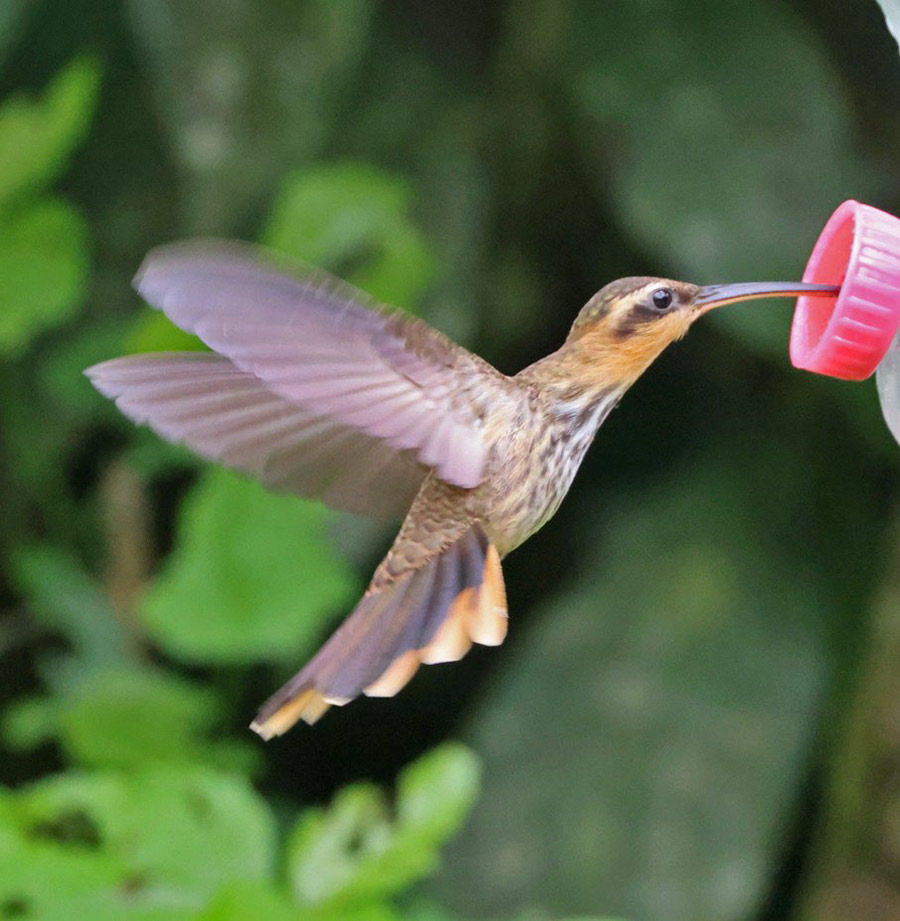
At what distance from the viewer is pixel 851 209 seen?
87cm

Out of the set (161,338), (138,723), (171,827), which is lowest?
(138,723)

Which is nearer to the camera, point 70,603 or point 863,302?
point 863,302

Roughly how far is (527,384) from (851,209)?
273 mm

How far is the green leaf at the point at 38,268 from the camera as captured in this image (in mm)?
Result: 2191

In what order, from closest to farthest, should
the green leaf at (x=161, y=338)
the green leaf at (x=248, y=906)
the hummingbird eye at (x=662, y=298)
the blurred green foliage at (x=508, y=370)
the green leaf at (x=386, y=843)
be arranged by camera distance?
the hummingbird eye at (x=662, y=298) < the green leaf at (x=248, y=906) < the green leaf at (x=386, y=843) < the green leaf at (x=161, y=338) < the blurred green foliage at (x=508, y=370)

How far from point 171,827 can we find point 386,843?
0.26m

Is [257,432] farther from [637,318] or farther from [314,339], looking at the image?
[637,318]

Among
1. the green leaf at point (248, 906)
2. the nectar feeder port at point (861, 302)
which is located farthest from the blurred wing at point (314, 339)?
the green leaf at point (248, 906)

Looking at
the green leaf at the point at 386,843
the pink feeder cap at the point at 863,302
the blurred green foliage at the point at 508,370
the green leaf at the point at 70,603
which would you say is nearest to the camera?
the pink feeder cap at the point at 863,302

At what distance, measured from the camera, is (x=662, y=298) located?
3.14ft

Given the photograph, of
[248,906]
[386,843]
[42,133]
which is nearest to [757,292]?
[248,906]

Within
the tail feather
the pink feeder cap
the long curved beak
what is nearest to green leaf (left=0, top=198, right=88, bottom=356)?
the tail feather

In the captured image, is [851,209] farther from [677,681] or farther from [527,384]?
[677,681]

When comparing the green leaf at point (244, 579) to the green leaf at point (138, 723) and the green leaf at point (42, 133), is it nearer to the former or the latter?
the green leaf at point (138, 723)
